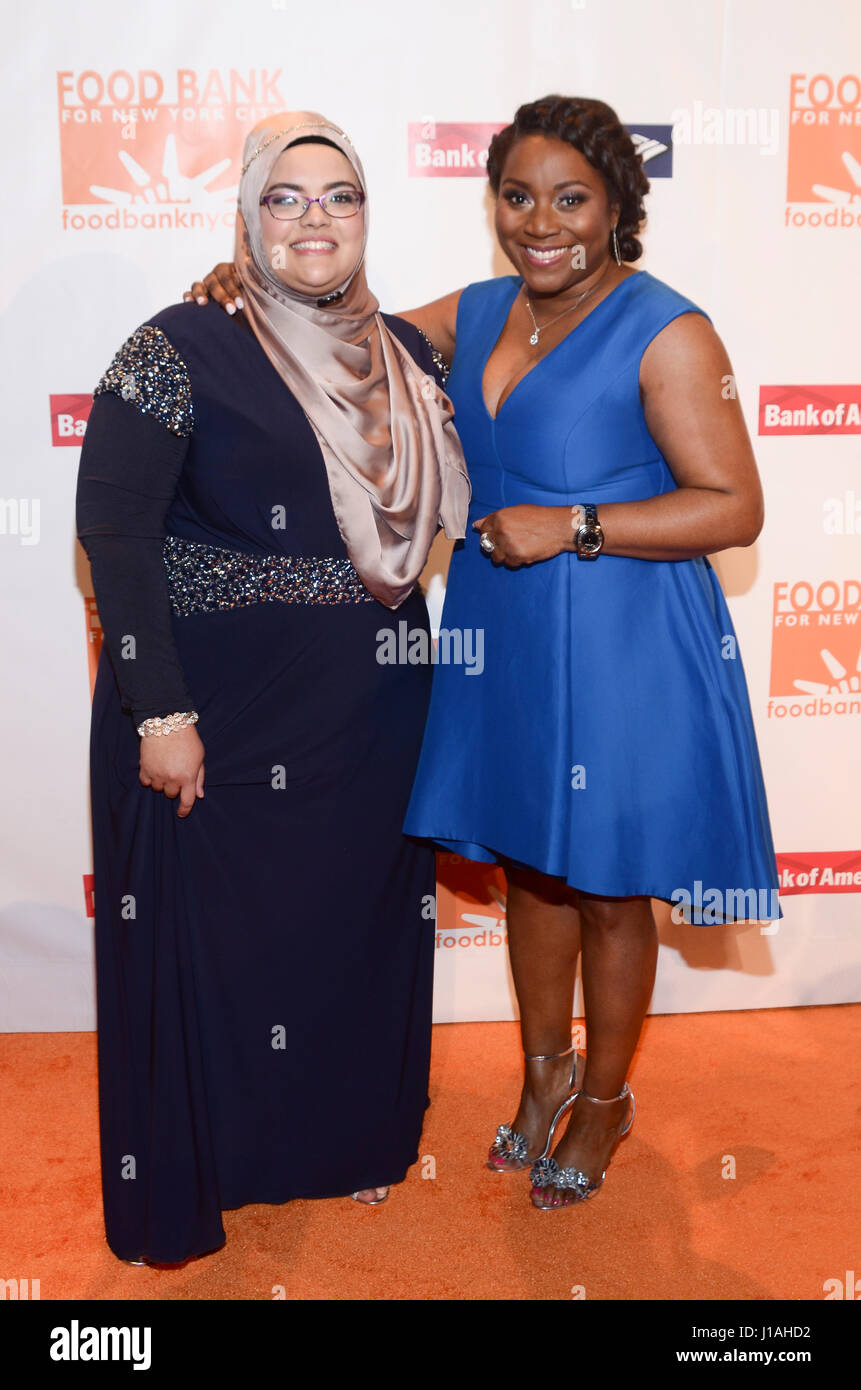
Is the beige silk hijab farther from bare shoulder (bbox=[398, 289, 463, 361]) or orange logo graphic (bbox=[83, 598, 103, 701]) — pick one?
orange logo graphic (bbox=[83, 598, 103, 701])

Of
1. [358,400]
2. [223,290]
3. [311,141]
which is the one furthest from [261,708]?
[311,141]

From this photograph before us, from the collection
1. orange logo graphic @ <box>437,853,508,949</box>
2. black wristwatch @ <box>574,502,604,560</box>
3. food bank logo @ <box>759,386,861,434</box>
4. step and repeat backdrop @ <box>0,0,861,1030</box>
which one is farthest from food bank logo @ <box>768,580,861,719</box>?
black wristwatch @ <box>574,502,604,560</box>

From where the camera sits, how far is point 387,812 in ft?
7.48

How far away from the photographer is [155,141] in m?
2.77

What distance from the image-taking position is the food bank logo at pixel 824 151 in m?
2.85

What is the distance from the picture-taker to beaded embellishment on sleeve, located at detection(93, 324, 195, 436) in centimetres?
193

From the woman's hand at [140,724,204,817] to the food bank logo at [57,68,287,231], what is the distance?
136 centimetres

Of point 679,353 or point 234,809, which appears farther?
point 234,809

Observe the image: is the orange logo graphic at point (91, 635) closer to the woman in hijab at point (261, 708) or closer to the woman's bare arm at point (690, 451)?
the woman in hijab at point (261, 708)

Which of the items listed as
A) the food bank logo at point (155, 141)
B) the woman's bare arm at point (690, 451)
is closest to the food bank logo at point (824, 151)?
the woman's bare arm at point (690, 451)

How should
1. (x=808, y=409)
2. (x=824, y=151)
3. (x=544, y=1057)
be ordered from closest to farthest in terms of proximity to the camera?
(x=544, y=1057) < (x=824, y=151) < (x=808, y=409)

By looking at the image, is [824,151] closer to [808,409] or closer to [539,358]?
[808,409]

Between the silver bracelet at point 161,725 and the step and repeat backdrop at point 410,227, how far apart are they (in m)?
1.05

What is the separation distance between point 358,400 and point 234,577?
355 millimetres
